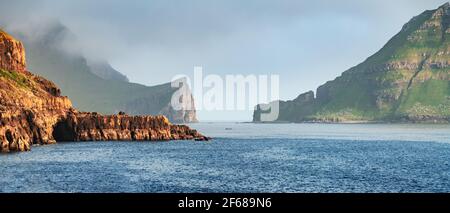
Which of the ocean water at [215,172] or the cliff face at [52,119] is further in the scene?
the cliff face at [52,119]

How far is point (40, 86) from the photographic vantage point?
199500mm

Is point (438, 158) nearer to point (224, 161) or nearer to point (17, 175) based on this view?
point (224, 161)
